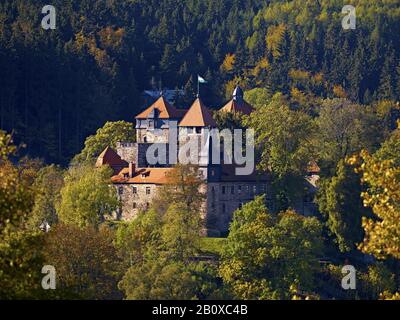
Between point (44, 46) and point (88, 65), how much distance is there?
5419mm

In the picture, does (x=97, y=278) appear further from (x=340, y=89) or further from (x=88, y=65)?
(x=340, y=89)

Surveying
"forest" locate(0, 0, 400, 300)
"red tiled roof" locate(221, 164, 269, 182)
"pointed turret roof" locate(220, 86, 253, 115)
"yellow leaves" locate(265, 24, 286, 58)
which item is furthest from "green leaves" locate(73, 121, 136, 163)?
"yellow leaves" locate(265, 24, 286, 58)

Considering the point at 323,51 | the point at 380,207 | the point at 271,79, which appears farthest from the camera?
the point at 323,51

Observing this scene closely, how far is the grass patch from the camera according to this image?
73.9m

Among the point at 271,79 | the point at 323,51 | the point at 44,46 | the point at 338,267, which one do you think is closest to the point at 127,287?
the point at 338,267

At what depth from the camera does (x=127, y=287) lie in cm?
6081

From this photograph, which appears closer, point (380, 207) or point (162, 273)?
point (380, 207)

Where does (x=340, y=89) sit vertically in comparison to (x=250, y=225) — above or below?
above

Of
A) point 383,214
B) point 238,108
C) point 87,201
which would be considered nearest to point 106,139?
point 238,108

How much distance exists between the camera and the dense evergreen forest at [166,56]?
10450 cm

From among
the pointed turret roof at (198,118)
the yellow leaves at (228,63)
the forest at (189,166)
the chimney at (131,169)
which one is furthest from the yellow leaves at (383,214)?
the yellow leaves at (228,63)

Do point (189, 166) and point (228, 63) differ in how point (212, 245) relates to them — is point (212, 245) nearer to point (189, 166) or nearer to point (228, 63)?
point (189, 166)

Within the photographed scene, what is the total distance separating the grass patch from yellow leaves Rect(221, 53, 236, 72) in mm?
59555

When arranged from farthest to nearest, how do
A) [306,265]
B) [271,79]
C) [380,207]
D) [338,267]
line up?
[271,79], [338,267], [306,265], [380,207]
